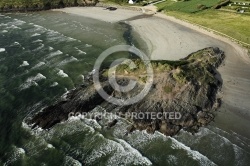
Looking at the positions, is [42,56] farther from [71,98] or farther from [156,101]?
[156,101]

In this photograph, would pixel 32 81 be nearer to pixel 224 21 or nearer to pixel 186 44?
pixel 186 44

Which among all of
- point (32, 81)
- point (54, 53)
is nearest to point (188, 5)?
point (54, 53)

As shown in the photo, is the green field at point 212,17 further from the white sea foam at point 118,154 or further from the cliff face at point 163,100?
the white sea foam at point 118,154

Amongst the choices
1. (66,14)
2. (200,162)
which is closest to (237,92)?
(200,162)

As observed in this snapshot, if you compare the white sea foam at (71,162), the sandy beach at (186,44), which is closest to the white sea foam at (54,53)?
the sandy beach at (186,44)

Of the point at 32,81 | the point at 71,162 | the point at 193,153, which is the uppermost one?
the point at 32,81

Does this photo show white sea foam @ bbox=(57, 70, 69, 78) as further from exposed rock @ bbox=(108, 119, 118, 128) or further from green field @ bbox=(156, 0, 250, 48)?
green field @ bbox=(156, 0, 250, 48)
